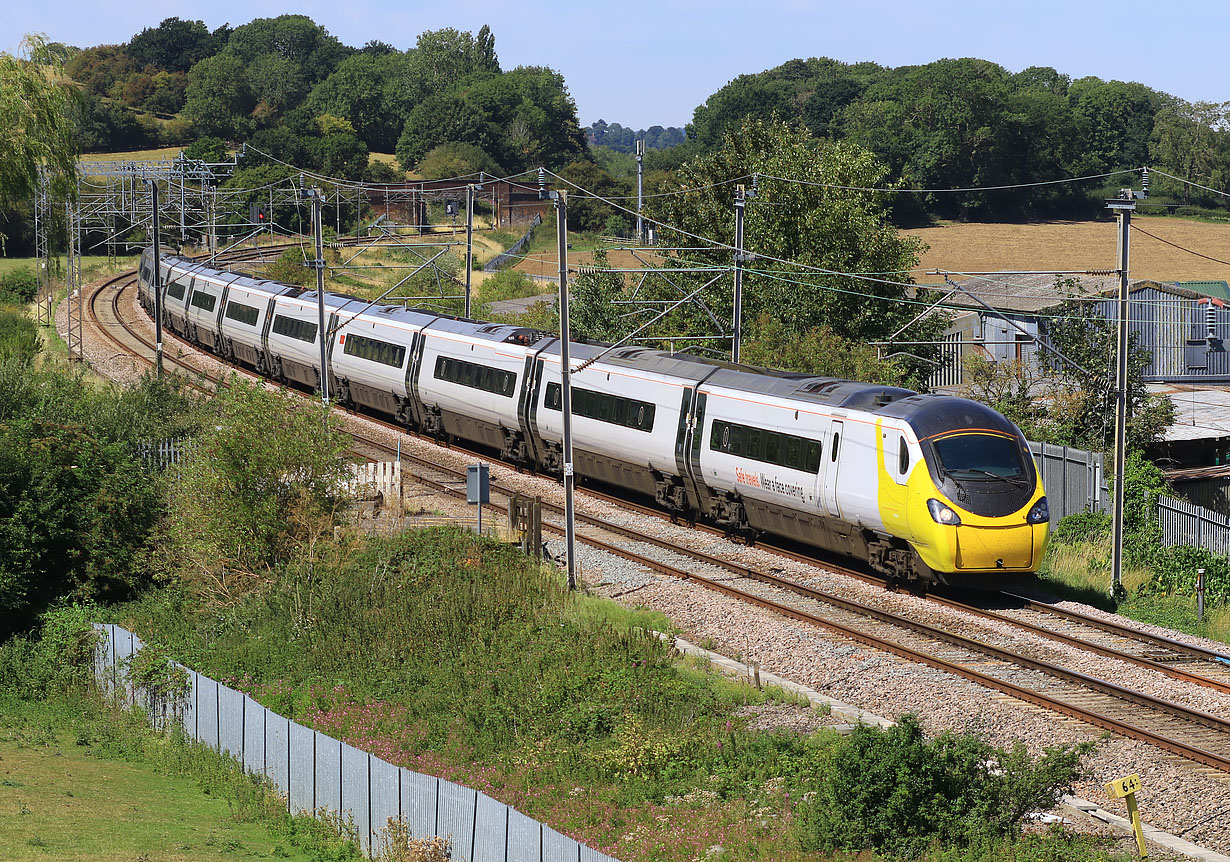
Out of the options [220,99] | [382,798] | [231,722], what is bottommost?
[231,722]

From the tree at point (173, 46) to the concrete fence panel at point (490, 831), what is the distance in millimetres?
176889

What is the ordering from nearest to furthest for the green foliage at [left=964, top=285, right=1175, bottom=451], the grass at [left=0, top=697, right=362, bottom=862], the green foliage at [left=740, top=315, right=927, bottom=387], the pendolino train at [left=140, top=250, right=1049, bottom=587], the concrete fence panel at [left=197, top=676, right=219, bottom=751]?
the grass at [left=0, top=697, right=362, bottom=862]
the concrete fence panel at [left=197, top=676, right=219, bottom=751]
the pendolino train at [left=140, top=250, right=1049, bottom=587]
the green foliage at [left=964, top=285, right=1175, bottom=451]
the green foliage at [left=740, top=315, right=927, bottom=387]

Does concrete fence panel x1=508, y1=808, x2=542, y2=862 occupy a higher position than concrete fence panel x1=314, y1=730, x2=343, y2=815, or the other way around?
concrete fence panel x1=508, y1=808, x2=542, y2=862

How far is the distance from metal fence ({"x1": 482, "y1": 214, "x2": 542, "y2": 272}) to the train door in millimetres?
72422

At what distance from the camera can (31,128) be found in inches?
1205

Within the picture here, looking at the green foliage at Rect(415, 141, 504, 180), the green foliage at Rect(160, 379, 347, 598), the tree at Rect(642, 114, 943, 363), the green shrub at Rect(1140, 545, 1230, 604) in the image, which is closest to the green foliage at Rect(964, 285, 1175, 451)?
the green shrub at Rect(1140, 545, 1230, 604)

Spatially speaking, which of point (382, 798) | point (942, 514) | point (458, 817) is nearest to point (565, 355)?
point (942, 514)

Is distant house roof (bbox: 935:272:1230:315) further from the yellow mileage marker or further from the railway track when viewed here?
the yellow mileage marker

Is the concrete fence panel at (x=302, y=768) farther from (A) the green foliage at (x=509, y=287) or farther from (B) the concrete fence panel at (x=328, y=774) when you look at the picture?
(A) the green foliage at (x=509, y=287)

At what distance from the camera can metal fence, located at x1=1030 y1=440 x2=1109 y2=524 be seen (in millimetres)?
29609

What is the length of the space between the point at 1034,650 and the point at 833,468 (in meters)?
5.04

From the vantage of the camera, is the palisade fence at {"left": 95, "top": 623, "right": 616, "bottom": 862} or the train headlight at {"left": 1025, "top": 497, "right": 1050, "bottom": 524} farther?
the train headlight at {"left": 1025, "top": 497, "right": 1050, "bottom": 524}

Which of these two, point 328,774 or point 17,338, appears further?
point 17,338

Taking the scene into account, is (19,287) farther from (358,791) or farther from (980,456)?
(358,791)
